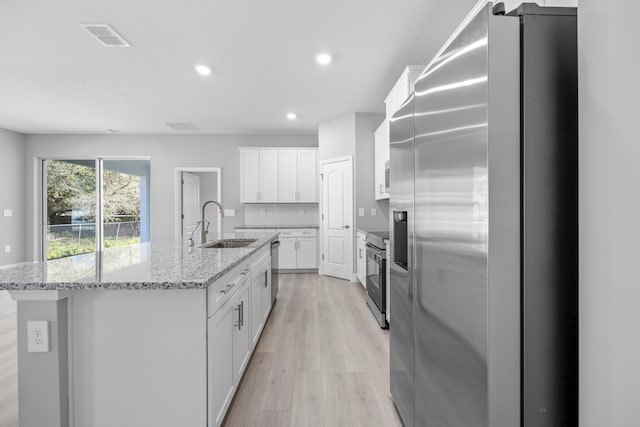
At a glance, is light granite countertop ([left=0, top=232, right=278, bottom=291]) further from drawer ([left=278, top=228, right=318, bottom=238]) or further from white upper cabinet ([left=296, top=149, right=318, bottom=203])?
white upper cabinet ([left=296, top=149, right=318, bottom=203])

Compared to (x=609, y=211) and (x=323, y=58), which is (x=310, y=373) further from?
(x=323, y=58)

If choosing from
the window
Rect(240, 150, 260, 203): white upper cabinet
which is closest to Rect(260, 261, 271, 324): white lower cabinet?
Rect(240, 150, 260, 203): white upper cabinet

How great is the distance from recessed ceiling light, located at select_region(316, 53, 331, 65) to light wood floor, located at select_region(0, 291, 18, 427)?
11.9ft

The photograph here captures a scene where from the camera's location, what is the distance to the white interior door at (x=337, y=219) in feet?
17.1

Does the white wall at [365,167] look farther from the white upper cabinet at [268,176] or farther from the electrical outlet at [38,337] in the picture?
the electrical outlet at [38,337]

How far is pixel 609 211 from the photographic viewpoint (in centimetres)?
64

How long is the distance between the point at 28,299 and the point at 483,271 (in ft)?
5.64

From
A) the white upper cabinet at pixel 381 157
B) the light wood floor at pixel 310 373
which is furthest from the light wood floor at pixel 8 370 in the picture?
the white upper cabinet at pixel 381 157

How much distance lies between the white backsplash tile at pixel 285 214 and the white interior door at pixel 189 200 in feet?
4.66

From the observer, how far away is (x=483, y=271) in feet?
2.65

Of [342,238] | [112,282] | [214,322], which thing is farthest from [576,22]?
[342,238]

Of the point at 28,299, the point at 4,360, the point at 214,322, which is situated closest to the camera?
the point at 28,299

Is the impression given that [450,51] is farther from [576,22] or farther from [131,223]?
[131,223]

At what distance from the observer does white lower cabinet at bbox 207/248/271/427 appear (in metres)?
1.42
